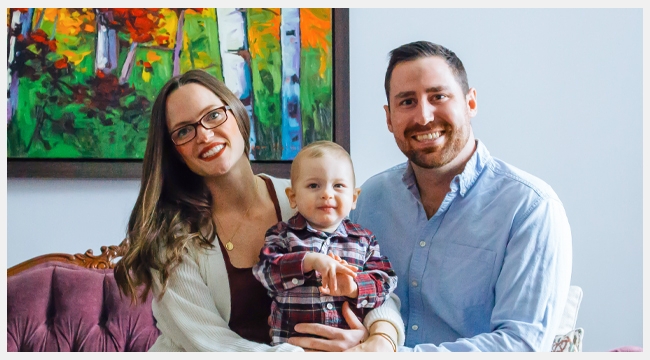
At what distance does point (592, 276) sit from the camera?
3018mm

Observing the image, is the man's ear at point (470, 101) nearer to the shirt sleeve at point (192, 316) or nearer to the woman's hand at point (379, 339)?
the woman's hand at point (379, 339)

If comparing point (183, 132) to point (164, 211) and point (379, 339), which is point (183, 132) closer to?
point (164, 211)

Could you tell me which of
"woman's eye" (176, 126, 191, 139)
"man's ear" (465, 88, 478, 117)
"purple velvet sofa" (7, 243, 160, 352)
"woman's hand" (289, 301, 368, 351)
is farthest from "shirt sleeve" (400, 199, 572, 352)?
"purple velvet sofa" (7, 243, 160, 352)

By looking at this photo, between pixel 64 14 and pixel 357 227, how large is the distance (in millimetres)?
1803

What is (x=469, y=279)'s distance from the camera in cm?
172

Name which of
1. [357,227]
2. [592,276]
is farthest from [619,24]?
[357,227]

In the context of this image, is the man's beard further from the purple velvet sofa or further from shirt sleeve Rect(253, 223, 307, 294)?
the purple velvet sofa

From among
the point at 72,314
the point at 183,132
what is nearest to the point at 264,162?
the point at 72,314

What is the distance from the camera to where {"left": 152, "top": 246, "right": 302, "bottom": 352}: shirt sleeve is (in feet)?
A: 5.41

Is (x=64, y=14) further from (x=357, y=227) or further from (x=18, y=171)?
(x=357, y=227)

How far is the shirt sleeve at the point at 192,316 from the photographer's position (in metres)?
1.65

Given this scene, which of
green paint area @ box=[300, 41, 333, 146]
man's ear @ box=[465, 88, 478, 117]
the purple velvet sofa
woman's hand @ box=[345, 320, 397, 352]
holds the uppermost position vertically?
green paint area @ box=[300, 41, 333, 146]

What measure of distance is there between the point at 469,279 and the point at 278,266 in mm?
522

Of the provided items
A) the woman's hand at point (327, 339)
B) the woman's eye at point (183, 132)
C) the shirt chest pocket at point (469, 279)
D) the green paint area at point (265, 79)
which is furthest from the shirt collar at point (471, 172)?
the green paint area at point (265, 79)
